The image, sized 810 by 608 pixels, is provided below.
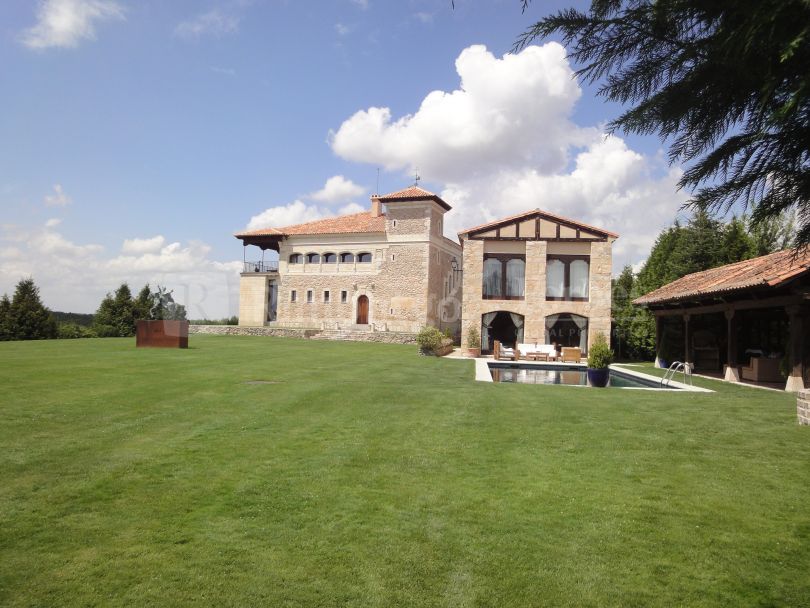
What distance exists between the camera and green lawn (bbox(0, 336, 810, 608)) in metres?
3.86

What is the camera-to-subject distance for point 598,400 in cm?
1155

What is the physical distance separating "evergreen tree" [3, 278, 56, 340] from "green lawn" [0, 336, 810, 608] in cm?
2735

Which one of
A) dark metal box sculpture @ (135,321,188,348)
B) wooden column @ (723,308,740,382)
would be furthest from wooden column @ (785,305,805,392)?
dark metal box sculpture @ (135,321,188,348)

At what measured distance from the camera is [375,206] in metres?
45.6

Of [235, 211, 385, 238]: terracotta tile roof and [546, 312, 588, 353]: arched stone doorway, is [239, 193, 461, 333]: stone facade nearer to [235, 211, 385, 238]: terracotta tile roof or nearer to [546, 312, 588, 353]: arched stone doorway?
[235, 211, 385, 238]: terracotta tile roof

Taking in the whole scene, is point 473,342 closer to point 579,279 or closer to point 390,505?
point 579,279

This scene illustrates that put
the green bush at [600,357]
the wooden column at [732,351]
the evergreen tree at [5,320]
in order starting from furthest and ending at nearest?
the evergreen tree at [5,320] < the wooden column at [732,351] < the green bush at [600,357]

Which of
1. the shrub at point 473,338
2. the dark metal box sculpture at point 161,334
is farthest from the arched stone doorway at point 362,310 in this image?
the dark metal box sculpture at point 161,334

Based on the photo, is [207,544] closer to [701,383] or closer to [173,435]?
[173,435]

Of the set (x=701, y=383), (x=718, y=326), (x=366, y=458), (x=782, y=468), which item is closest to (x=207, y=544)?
(x=366, y=458)

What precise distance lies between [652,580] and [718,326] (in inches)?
845

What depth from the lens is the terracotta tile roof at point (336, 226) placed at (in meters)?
41.9

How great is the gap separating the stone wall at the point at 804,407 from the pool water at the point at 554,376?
565cm

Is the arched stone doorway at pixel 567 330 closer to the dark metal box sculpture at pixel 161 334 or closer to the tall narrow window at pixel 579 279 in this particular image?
the tall narrow window at pixel 579 279
